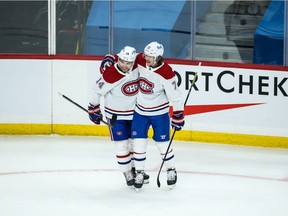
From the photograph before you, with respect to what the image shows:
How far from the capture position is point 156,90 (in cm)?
671

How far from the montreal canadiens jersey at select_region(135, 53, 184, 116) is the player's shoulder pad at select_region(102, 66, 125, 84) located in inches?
7.1

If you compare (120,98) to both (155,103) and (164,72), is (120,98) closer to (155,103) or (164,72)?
(155,103)

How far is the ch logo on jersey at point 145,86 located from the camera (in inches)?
263

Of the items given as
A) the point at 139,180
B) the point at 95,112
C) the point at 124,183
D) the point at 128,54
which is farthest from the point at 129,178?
the point at 128,54

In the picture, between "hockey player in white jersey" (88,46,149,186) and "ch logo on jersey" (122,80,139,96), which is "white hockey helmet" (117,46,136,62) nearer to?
"hockey player in white jersey" (88,46,149,186)

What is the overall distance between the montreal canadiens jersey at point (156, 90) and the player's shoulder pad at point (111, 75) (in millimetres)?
179

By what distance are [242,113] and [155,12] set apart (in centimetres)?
157

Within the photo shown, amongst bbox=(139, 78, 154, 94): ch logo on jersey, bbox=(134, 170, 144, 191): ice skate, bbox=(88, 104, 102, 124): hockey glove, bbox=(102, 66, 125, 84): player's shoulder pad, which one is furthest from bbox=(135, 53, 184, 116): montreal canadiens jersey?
bbox=(134, 170, 144, 191): ice skate

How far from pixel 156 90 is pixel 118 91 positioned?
30 centimetres

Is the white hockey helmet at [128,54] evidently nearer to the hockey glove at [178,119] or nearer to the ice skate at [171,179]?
the hockey glove at [178,119]

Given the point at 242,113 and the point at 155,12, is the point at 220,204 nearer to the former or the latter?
the point at 242,113

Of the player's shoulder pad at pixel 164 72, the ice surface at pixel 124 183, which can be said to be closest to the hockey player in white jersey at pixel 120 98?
the player's shoulder pad at pixel 164 72

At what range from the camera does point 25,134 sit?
9.74 m

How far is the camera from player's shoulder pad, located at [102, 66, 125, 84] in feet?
21.9
